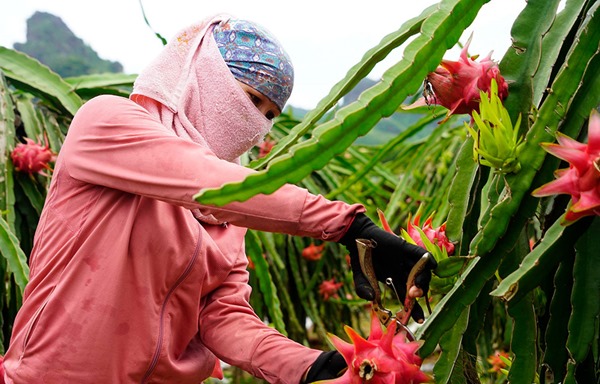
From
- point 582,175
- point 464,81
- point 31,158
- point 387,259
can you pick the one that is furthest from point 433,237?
point 31,158

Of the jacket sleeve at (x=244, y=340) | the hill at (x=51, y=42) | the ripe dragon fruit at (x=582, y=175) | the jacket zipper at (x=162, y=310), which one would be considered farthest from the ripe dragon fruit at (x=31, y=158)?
the hill at (x=51, y=42)

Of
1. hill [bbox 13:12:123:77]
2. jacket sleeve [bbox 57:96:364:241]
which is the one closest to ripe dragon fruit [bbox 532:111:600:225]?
jacket sleeve [bbox 57:96:364:241]

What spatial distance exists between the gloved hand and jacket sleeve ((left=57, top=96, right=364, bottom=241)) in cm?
2

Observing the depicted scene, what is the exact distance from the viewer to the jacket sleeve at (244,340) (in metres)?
1.29

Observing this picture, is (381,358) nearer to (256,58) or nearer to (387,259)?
(387,259)

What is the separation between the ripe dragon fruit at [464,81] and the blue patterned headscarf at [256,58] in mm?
487

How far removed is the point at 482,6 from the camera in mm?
1055

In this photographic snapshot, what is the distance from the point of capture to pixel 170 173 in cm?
116

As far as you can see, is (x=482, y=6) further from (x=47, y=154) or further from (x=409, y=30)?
(x=47, y=154)

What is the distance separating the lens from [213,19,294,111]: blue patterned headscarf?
152 cm

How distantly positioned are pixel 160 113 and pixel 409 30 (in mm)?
542

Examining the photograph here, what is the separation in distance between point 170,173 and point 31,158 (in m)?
1.63

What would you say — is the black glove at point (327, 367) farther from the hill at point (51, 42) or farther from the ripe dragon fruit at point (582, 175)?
the hill at point (51, 42)

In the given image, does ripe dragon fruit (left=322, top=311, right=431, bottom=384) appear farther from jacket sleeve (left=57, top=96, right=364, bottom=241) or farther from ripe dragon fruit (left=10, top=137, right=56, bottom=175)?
ripe dragon fruit (left=10, top=137, right=56, bottom=175)
